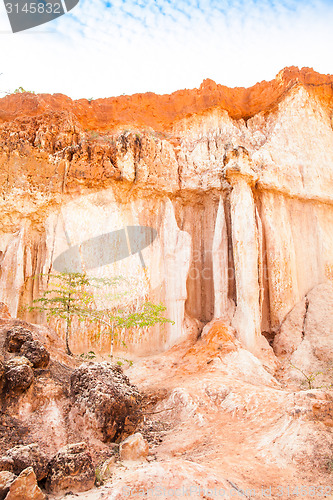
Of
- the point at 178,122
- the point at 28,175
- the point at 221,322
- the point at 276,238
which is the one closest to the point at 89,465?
the point at 221,322

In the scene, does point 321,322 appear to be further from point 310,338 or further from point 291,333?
point 291,333

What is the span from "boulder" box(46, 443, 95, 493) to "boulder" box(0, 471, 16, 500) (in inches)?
17.3

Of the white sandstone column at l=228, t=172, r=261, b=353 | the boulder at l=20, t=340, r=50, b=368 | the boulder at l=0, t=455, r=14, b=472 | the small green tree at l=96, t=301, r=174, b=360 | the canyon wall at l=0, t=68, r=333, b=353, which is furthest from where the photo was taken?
the canyon wall at l=0, t=68, r=333, b=353

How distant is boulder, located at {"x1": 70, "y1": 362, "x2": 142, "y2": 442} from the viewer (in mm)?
5121

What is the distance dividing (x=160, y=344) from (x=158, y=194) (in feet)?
17.0

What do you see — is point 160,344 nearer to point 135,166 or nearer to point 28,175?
point 135,166

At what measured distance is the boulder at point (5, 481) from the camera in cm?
339

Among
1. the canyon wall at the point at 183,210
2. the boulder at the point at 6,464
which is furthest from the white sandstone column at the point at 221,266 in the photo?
the boulder at the point at 6,464

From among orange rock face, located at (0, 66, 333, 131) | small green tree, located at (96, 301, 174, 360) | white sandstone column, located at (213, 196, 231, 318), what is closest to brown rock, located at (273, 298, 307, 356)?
white sandstone column, located at (213, 196, 231, 318)

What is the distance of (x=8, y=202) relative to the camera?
42.9 feet

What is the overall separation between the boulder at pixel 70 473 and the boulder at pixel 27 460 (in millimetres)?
81

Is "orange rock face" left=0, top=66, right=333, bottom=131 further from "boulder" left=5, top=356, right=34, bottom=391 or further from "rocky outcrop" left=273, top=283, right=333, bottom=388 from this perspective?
"boulder" left=5, top=356, right=34, bottom=391

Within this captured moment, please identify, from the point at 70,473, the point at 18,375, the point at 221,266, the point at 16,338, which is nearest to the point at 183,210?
the point at 221,266

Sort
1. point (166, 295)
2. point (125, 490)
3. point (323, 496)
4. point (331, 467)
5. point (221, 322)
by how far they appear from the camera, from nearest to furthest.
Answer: point (125, 490), point (323, 496), point (331, 467), point (221, 322), point (166, 295)
